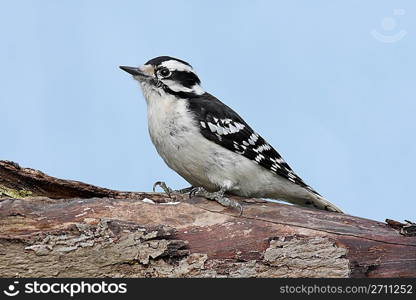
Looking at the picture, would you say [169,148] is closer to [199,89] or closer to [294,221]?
[199,89]

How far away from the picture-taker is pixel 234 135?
866 cm

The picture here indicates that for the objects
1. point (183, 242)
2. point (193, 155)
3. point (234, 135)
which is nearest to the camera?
point (183, 242)

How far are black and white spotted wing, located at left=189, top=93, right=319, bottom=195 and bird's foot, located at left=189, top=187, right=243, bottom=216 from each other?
59 centimetres

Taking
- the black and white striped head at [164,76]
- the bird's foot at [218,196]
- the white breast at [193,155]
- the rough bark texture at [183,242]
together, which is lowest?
the rough bark texture at [183,242]

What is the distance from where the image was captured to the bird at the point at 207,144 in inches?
333

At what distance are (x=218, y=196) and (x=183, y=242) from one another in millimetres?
833

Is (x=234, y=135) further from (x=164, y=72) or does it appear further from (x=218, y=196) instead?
(x=164, y=72)

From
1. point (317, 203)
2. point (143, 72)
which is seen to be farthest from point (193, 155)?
point (317, 203)

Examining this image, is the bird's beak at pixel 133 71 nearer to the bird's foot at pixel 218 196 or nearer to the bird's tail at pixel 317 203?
the bird's foot at pixel 218 196

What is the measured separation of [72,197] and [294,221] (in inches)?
98.3

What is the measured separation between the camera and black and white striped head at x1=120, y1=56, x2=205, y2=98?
8859 mm

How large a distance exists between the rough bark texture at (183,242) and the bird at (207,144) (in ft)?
1.88

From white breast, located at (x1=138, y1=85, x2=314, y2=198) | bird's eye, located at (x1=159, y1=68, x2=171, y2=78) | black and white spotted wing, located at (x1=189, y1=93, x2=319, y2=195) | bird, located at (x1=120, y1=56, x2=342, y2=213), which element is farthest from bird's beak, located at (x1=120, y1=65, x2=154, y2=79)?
black and white spotted wing, located at (x1=189, y1=93, x2=319, y2=195)

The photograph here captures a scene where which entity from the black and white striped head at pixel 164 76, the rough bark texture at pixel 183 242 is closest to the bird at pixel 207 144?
the black and white striped head at pixel 164 76
